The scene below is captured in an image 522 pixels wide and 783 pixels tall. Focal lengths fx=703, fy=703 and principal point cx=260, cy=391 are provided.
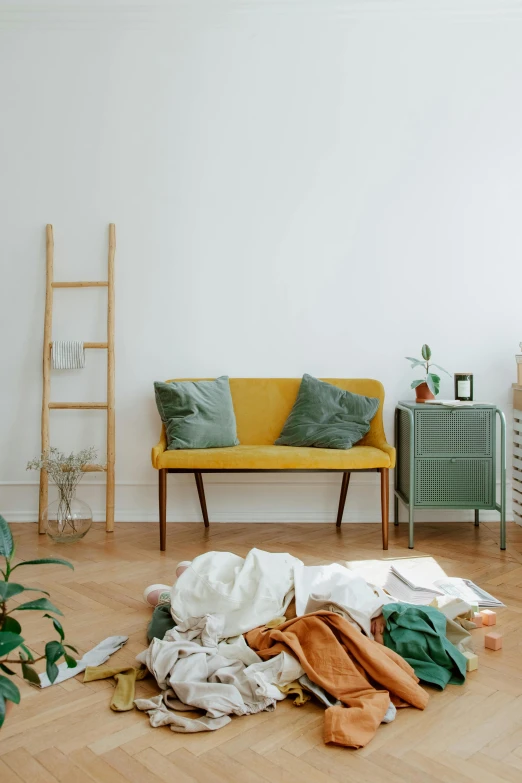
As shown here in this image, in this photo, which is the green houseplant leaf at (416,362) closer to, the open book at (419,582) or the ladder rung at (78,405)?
the open book at (419,582)

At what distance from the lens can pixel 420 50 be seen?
4262mm

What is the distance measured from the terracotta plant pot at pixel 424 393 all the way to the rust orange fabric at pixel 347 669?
2.12 meters

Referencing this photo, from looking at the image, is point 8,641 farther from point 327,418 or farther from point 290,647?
point 327,418

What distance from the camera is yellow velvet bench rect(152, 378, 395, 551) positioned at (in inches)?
142

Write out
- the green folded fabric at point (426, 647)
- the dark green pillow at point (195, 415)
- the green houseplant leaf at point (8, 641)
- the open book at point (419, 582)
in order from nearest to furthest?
the green houseplant leaf at point (8, 641), the green folded fabric at point (426, 647), the open book at point (419, 582), the dark green pillow at point (195, 415)

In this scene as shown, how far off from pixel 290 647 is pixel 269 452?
5.48 ft

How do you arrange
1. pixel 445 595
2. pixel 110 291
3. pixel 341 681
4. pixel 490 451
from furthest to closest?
pixel 110 291 → pixel 490 451 → pixel 445 595 → pixel 341 681

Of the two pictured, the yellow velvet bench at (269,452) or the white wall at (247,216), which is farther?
the white wall at (247,216)

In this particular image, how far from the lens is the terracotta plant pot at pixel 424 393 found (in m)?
3.97


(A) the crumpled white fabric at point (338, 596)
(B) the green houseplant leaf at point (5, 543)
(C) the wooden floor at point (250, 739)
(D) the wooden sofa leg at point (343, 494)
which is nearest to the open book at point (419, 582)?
(C) the wooden floor at point (250, 739)

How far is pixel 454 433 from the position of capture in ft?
12.5

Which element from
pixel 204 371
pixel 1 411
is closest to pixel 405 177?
pixel 204 371

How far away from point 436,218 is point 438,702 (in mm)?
3057

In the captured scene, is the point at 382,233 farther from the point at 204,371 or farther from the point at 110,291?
the point at 110,291
